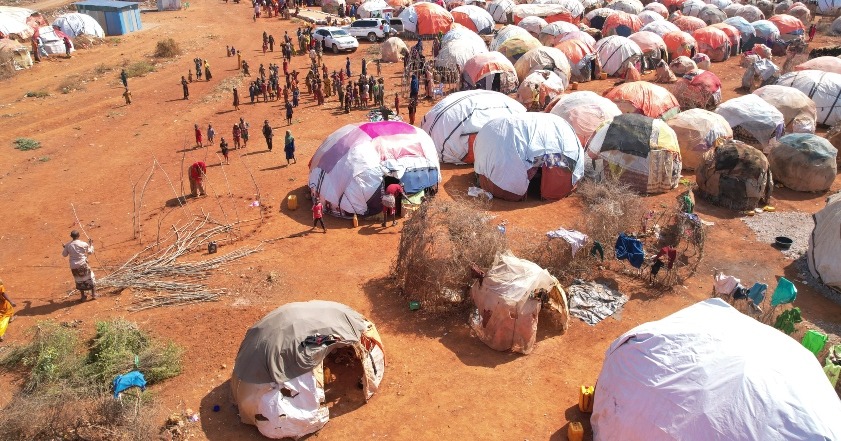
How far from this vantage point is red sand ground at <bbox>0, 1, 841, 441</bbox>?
1046 centimetres

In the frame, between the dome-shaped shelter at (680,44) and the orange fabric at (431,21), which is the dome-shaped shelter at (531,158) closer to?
the dome-shaped shelter at (680,44)

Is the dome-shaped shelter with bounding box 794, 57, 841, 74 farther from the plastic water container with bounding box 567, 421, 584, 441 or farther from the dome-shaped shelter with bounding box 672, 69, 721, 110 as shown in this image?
the plastic water container with bounding box 567, 421, 584, 441

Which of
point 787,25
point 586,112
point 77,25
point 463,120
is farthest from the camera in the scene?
point 787,25

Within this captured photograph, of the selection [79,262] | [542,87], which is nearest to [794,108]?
[542,87]

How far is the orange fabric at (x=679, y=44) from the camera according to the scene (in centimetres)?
3431

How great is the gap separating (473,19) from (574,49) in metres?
11.3

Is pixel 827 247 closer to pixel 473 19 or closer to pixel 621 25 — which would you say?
pixel 621 25

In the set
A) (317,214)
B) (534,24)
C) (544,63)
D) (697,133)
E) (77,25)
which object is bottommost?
(317,214)

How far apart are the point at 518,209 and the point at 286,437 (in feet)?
34.3

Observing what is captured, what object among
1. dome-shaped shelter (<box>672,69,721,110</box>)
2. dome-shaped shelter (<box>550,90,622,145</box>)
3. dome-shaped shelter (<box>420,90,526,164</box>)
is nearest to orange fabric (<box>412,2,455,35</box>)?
dome-shaped shelter (<box>672,69,721,110</box>)

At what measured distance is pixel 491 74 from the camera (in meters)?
27.5

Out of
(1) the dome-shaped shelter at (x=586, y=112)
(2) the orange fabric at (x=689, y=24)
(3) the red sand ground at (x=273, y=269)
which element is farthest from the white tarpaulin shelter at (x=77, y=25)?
(2) the orange fabric at (x=689, y=24)

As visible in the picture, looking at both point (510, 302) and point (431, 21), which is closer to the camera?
point (510, 302)

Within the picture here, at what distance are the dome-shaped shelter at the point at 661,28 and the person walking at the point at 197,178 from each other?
2842 centimetres
